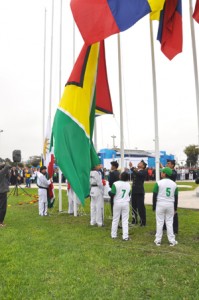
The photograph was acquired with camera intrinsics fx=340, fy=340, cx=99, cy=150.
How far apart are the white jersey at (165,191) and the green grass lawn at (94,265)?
1075 millimetres

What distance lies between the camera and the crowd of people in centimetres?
784

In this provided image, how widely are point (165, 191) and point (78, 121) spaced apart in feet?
11.1

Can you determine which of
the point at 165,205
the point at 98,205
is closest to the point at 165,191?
the point at 165,205

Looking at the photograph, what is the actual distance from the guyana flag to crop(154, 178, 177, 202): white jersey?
2357 millimetres

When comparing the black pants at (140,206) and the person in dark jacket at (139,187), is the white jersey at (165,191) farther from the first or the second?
the black pants at (140,206)

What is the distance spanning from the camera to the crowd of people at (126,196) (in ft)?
25.7

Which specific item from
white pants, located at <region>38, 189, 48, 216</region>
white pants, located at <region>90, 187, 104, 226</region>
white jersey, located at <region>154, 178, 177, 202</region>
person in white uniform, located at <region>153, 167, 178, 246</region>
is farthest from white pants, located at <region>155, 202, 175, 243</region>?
white pants, located at <region>38, 189, 48, 216</region>

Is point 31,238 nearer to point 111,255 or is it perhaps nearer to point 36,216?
point 111,255

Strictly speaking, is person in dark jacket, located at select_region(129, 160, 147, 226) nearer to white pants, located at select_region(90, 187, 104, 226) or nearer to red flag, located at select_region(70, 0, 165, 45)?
white pants, located at select_region(90, 187, 104, 226)

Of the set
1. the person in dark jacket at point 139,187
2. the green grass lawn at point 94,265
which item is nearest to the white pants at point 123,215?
the green grass lawn at point 94,265

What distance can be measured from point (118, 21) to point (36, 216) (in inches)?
319

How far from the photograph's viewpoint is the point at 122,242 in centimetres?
826

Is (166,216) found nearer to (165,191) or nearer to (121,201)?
(165,191)

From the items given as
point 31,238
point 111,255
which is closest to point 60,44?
point 31,238
